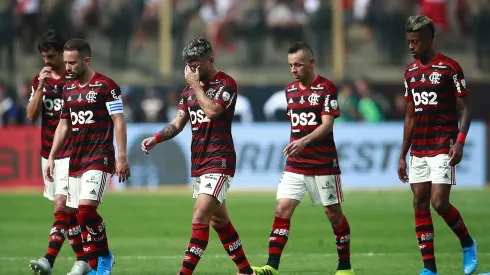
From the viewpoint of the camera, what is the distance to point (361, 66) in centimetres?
2817

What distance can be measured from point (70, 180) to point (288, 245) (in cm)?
443

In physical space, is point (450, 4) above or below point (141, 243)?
above

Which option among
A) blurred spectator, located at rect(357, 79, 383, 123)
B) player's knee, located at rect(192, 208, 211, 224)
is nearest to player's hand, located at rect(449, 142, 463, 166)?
player's knee, located at rect(192, 208, 211, 224)

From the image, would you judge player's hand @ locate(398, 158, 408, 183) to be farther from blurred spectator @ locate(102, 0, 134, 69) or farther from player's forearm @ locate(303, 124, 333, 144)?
blurred spectator @ locate(102, 0, 134, 69)

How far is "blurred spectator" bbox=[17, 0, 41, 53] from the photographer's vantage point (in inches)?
1067

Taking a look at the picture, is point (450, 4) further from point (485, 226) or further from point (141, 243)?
point (141, 243)

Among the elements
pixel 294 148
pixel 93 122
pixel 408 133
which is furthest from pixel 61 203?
pixel 408 133

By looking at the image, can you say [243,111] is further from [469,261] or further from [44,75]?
[469,261]

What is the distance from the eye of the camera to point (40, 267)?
1087 cm

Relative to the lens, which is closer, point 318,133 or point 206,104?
point 206,104

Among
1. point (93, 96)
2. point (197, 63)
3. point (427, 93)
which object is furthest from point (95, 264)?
point (427, 93)

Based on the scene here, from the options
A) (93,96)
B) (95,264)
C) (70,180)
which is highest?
(93,96)

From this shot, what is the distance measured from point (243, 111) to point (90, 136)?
1553 cm

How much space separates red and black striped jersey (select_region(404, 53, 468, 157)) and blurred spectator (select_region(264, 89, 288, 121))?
15.2 meters
